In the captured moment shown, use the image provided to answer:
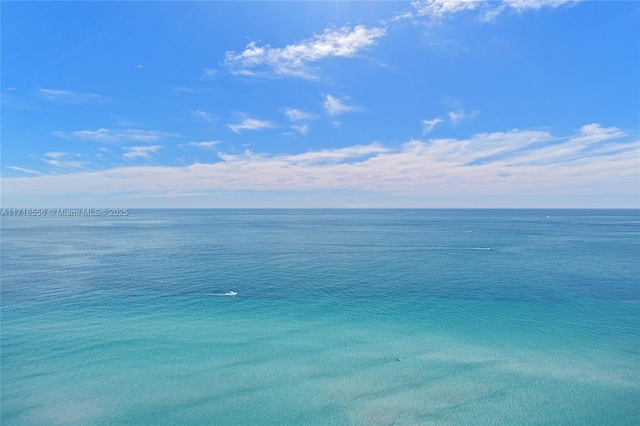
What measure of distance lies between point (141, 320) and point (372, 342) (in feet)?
89.3

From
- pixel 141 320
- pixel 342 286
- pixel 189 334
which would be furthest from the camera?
pixel 342 286

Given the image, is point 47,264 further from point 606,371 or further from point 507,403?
point 606,371

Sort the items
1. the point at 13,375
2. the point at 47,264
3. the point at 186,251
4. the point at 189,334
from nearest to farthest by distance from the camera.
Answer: the point at 13,375
the point at 189,334
the point at 47,264
the point at 186,251

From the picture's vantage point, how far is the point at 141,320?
3700 centimetres

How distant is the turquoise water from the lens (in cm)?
2248

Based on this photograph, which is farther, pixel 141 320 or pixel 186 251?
pixel 186 251

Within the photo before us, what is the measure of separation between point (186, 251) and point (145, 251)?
1137 centimetres

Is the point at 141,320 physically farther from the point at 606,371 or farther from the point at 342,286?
the point at 606,371

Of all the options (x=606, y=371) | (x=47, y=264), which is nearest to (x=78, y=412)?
(x=606, y=371)

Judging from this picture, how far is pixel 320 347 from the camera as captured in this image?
3094 centimetres

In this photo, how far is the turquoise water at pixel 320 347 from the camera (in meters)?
22.5

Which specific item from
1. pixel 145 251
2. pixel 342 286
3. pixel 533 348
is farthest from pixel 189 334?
pixel 145 251

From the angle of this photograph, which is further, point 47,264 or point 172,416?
point 47,264

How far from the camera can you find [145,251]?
3366 inches
